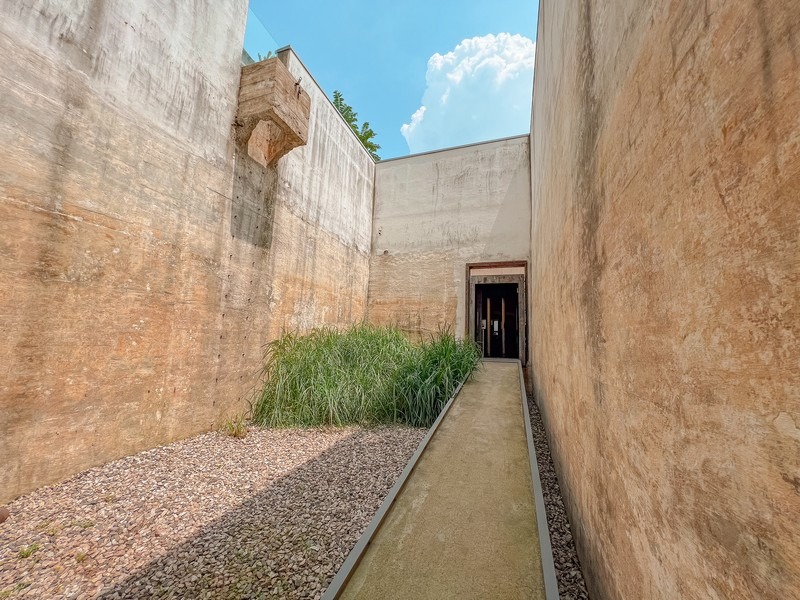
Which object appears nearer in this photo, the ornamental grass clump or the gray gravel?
the gray gravel

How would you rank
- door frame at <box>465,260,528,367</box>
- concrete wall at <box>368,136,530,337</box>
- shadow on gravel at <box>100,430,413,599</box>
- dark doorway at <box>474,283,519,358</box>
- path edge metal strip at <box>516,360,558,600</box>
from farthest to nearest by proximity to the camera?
dark doorway at <box>474,283,519,358</box>
concrete wall at <box>368,136,530,337</box>
door frame at <box>465,260,528,367</box>
shadow on gravel at <box>100,430,413,599</box>
path edge metal strip at <box>516,360,558,600</box>

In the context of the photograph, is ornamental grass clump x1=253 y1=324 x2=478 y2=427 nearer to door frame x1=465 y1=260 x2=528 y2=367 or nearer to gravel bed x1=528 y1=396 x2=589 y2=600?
gravel bed x1=528 y1=396 x2=589 y2=600

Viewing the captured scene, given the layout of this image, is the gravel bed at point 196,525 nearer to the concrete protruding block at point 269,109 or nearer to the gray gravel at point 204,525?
the gray gravel at point 204,525

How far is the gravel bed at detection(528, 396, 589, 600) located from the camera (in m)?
1.49

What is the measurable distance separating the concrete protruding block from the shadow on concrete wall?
0.53ft

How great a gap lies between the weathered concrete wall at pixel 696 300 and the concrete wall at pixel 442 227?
221 inches

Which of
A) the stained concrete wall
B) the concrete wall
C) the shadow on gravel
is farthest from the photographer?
the concrete wall

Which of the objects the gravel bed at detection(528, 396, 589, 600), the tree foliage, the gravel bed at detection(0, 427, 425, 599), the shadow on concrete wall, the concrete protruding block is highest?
the tree foliage

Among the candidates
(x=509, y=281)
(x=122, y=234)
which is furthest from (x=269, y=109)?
(x=509, y=281)

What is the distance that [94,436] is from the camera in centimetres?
247

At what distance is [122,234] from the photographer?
265 centimetres

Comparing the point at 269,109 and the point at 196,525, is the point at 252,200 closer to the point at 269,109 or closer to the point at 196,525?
the point at 269,109

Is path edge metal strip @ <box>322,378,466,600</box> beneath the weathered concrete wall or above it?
beneath

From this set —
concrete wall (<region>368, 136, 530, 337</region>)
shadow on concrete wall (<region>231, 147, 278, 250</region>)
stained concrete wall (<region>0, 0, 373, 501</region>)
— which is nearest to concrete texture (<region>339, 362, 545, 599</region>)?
stained concrete wall (<region>0, 0, 373, 501</region>)
